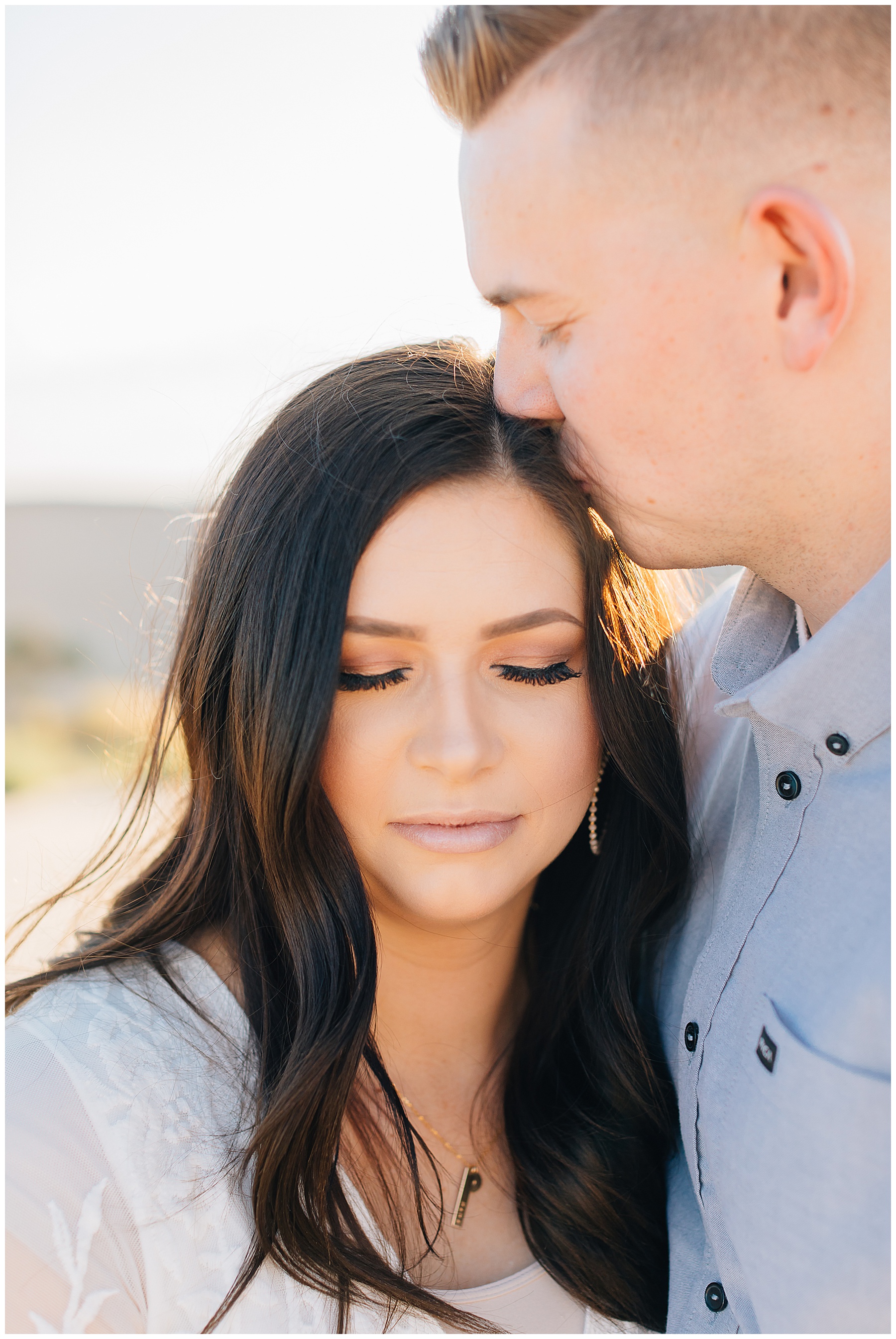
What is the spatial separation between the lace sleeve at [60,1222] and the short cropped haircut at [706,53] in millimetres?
1784

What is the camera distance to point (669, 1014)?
2.03 m

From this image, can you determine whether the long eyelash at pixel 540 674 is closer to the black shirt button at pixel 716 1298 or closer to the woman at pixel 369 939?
the woman at pixel 369 939

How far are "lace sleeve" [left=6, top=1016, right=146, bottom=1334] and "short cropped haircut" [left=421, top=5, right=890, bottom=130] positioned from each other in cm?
178

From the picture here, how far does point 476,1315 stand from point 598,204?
1900 millimetres

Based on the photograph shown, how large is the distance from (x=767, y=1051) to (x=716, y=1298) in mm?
479

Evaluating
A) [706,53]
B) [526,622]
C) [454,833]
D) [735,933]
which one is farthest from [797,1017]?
[706,53]

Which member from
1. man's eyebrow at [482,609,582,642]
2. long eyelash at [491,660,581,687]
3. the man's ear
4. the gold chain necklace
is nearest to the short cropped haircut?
the man's ear

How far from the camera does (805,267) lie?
1420 millimetres

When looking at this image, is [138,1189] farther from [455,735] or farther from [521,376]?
[521,376]

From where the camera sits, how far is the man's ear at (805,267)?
1.36 meters

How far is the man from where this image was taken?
4.43 feet

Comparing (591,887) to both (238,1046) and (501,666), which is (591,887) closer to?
(501,666)

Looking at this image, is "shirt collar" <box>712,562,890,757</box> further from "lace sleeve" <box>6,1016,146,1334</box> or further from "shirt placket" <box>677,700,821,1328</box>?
"lace sleeve" <box>6,1016,146,1334</box>

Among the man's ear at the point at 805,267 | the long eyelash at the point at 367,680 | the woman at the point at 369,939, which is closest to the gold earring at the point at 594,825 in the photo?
the woman at the point at 369,939
